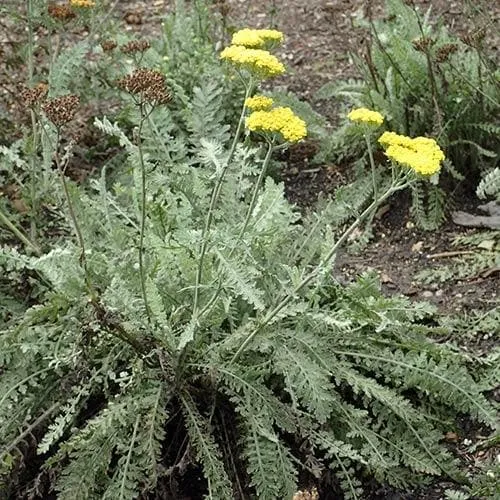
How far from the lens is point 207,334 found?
294cm

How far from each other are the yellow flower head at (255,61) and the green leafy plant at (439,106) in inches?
63.3

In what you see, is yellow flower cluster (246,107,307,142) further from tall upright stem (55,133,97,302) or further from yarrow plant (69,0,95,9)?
yarrow plant (69,0,95,9)

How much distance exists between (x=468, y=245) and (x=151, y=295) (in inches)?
64.4

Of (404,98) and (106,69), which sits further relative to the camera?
(106,69)

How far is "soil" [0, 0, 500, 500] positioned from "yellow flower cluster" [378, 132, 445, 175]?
1100mm

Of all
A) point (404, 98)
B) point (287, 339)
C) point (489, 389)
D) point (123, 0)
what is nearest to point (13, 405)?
point (287, 339)

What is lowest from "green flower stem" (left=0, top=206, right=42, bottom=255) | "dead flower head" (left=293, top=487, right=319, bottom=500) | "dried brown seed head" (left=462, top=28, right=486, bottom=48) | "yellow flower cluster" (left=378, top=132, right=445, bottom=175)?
"dead flower head" (left=293, top=487, right=319, bottom=500)

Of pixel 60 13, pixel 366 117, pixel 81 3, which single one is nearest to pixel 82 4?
pixel 81 3

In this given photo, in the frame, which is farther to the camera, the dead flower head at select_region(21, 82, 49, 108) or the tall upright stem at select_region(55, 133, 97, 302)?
the dead flower head at select_region(21, 82, 49, 108)

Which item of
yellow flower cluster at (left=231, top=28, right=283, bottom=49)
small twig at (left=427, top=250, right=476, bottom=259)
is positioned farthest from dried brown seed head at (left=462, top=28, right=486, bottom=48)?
yellow flower cluster at (left=231, top=28, right=283, bottom=49)

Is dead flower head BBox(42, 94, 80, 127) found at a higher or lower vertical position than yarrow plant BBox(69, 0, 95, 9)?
higher

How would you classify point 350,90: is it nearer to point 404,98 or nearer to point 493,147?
point 404,98

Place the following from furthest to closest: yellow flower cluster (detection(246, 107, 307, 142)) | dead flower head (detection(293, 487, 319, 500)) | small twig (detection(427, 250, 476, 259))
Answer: small twig (detection(427, 250, 476, 259)) < dead flower head (detection(293, 487, 319, 500)) < yellow flower cluster (detection(246, 107, 307, 142))

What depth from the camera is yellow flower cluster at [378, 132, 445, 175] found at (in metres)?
2.23
